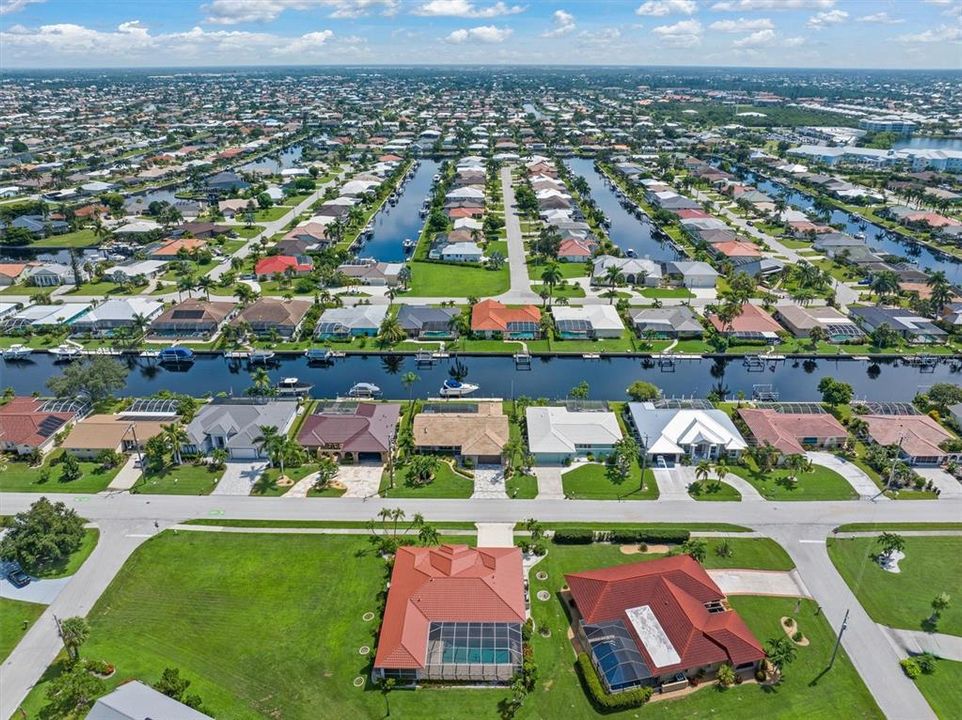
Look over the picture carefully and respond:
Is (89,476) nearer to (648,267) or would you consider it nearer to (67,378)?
(67,378)

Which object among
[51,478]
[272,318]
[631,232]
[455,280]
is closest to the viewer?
[51,478]

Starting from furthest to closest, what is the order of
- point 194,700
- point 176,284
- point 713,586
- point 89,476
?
point 176,284
point 89,476
point 713,586
point 194,700

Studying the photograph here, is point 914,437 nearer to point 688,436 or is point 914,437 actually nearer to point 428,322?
point 688,436

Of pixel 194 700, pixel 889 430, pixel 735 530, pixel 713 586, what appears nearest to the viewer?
pixel 194 700

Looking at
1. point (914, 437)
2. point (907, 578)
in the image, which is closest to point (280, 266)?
point (914, 437)

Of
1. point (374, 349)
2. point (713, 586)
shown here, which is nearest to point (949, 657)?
point (713, 586)

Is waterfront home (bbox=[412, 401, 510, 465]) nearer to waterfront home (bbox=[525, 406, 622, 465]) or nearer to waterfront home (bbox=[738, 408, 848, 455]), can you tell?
waterfront home (bbox=[525, 406, 622, 465])

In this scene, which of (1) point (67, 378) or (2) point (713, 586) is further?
(1) point (67, 378)
